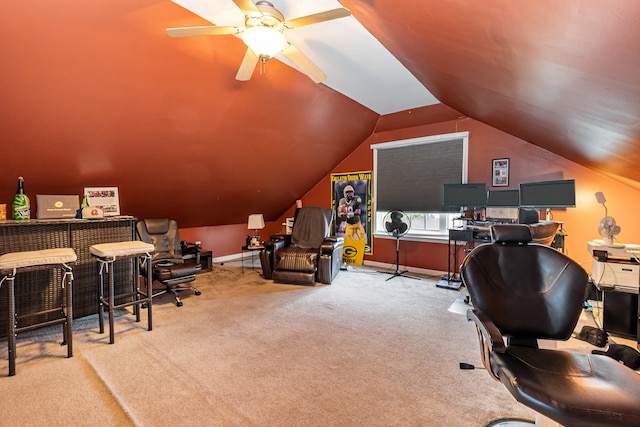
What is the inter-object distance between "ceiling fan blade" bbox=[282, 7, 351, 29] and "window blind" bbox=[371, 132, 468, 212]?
3420mm

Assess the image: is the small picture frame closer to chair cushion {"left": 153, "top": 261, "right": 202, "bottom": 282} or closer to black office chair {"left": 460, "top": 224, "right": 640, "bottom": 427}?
black office chair {"left": 460, "top": 224, "right": 640, "bottom": 427}

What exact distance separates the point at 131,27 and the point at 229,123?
4.83 ft

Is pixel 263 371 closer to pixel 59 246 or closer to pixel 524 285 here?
pixel 524 285

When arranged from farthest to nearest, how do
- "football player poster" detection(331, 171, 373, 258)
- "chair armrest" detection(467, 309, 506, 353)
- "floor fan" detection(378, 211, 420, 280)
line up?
"football player poster" detection(331, 171, 373, 258) → "floor fan" detection(378, 211, 420, 280) → "chair armrest" detection(467, 309, 506, 353)

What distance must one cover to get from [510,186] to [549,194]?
0.74 metres

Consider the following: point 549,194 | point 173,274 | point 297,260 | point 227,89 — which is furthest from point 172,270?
point 549,194

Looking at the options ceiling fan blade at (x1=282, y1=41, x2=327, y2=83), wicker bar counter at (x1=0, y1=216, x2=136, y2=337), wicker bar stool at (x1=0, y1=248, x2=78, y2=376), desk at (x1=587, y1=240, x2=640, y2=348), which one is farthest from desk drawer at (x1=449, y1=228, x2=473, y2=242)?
wicker bar stool at (x1=0, y1=248, x2=78, y2=376)

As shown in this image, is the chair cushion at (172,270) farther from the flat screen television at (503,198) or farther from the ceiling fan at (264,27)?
the flat screen television at (503,198)

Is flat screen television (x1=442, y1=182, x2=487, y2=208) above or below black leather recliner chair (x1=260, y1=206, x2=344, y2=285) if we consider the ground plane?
above

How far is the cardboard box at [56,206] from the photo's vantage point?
2996 millimetres

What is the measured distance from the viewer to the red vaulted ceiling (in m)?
1.41

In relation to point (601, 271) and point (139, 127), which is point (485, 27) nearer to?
point (601, 271)

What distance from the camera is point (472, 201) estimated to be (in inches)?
158

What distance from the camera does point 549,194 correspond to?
3.46 meters
